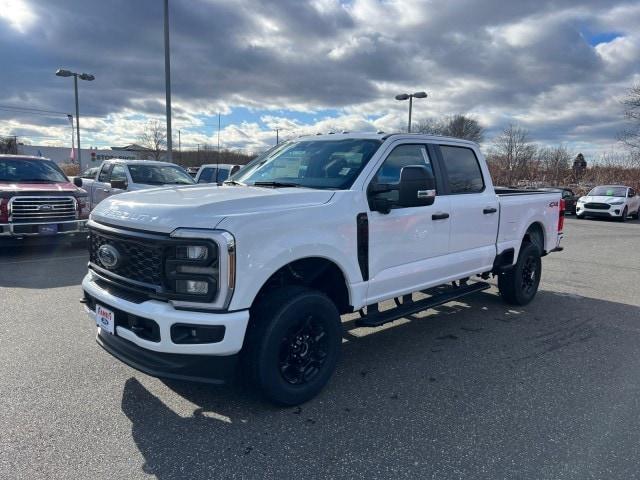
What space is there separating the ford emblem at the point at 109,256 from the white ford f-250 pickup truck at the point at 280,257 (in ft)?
0.05

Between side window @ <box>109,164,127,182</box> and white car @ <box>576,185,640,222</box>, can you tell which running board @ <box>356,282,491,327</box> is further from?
white car @ <box>576,185,640,222</box>

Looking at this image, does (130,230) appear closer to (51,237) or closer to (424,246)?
(424,246)

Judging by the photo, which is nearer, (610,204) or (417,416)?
(417,416)

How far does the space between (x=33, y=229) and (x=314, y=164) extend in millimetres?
6924

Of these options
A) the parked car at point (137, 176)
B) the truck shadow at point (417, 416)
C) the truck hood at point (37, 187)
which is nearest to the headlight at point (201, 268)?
the truck shadow at point (417, 416)

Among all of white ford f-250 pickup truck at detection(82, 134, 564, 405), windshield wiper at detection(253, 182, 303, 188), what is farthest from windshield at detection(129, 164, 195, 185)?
Result: windshield wiper at detection(253, 182, 303, 188)

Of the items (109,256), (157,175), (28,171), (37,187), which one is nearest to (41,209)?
(37,187)

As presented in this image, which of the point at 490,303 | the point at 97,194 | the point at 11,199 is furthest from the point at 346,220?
the point at 97,194

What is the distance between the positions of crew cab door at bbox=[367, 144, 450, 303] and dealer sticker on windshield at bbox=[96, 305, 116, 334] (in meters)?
1.96

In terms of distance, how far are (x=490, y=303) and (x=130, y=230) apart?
16.1 ft

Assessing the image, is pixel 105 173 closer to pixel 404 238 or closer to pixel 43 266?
pixel 43 266

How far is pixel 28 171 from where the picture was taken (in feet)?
33.1

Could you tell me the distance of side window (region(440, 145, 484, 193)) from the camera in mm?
5002

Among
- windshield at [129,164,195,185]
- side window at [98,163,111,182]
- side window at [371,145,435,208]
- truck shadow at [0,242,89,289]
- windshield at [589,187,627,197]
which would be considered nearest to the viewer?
side window at [371,145,435,208]
